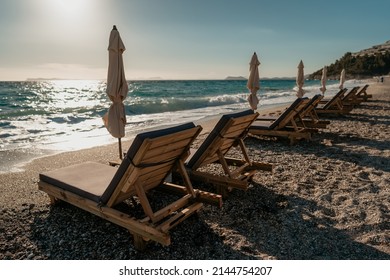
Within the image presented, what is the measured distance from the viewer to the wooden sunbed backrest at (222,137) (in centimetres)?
426

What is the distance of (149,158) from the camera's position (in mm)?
3174

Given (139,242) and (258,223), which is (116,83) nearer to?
(139,242)

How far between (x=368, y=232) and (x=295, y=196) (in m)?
1.18

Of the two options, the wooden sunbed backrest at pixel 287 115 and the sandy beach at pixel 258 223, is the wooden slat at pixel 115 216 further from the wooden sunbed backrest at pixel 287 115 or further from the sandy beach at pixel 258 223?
the wooden sunbed backrest at pixel 287 115

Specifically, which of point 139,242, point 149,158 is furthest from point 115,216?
point 149,158

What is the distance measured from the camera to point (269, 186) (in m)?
4.96

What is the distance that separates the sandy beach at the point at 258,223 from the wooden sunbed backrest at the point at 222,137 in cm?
75

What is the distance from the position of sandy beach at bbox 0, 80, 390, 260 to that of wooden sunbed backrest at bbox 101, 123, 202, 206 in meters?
0.66

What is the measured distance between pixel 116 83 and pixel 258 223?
3302 millimetres

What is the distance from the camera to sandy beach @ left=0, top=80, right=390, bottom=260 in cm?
322

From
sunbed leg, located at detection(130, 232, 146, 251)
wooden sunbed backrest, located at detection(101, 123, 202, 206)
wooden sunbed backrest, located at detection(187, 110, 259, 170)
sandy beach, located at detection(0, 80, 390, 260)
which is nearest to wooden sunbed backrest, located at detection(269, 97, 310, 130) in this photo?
sandy beach, located at detection(0, 80, 390, 260)

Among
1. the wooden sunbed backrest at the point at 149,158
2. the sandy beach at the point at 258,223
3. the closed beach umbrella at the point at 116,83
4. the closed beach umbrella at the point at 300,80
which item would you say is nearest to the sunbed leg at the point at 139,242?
the sandy beach at the point at 258,223

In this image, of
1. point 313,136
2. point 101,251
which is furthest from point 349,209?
point 313,136
